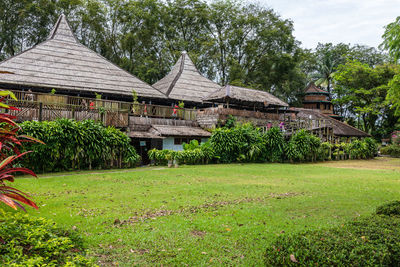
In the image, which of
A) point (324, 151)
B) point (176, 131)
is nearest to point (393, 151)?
point (324, 151)

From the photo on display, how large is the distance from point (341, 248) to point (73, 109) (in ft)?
55.8

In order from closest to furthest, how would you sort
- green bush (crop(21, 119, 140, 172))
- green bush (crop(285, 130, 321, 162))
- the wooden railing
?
1. green bush (crop(21, 119, 140, 172))
2. the wooden railing
3. green bush (crop(285, 130, 321, 162))

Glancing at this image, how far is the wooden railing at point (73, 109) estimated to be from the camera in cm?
1664

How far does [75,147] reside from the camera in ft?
46.6

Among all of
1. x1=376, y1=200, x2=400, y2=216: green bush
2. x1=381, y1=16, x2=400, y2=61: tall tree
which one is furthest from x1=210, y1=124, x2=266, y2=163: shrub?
A: x1=376, y1=200, x2=400, y2=216: green bush

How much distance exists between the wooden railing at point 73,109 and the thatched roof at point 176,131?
5.25 ft

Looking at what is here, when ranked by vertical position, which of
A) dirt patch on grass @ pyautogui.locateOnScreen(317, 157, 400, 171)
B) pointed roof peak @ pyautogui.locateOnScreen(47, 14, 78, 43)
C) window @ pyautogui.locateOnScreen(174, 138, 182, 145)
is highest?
pointed roof peak @ pyautogui.locateOnScreen(47, 14, 78, 43)

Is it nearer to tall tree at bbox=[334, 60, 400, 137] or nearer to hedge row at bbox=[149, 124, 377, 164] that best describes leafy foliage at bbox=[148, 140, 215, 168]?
hedge row at bbox=[149, 124, 377, 164]

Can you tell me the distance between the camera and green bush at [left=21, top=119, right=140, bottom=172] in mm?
13109

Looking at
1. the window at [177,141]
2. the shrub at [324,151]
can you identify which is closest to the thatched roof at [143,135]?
the window at [177,141]

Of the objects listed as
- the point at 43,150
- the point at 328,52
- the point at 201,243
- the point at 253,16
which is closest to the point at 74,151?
the point at 43,150

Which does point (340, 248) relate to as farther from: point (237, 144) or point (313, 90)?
point (313, 90)

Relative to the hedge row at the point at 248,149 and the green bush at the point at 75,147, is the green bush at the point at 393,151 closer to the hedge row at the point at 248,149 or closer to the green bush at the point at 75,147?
the hedge row at the point at 248,149

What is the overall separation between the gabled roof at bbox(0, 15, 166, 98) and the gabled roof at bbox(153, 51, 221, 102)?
247cm
